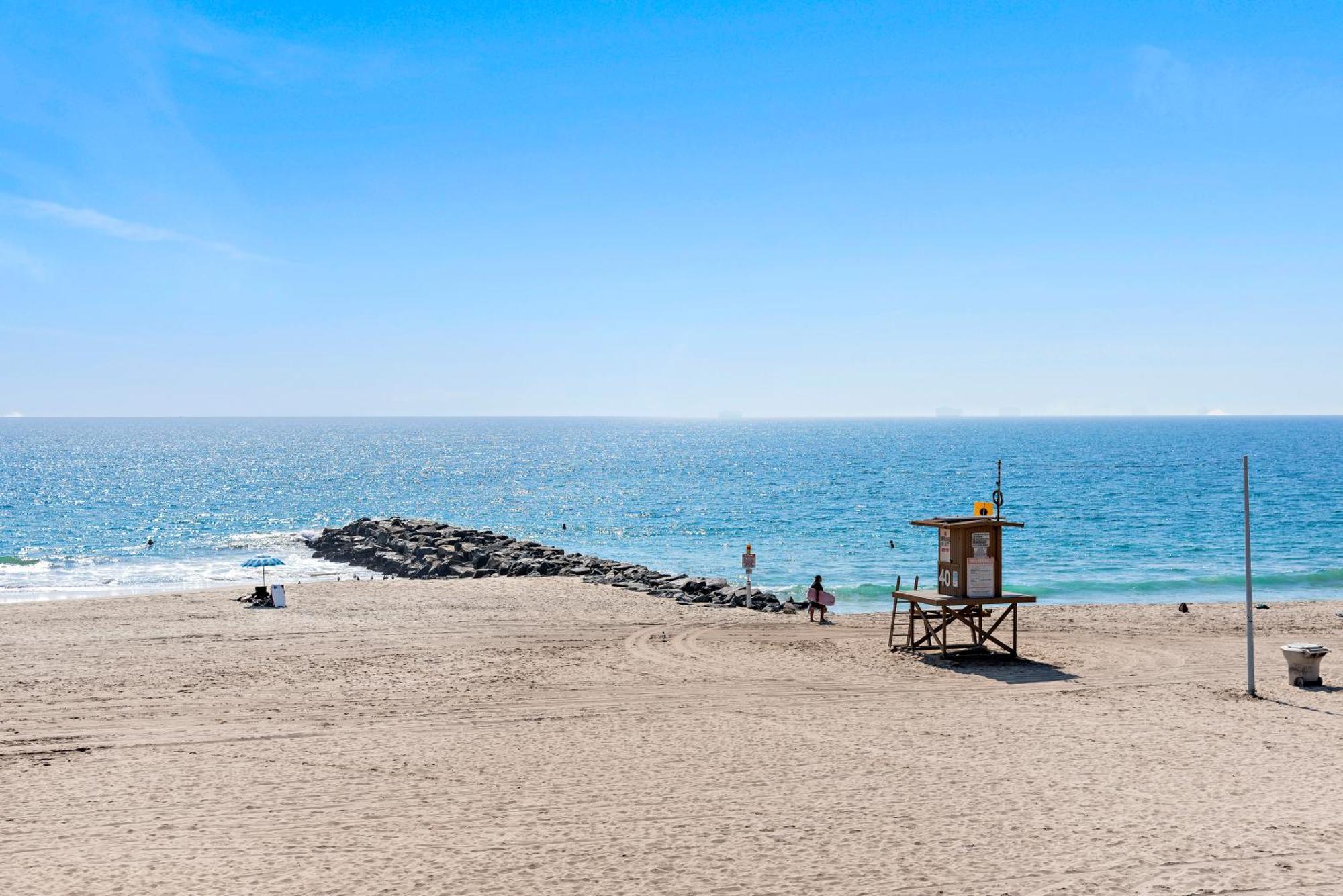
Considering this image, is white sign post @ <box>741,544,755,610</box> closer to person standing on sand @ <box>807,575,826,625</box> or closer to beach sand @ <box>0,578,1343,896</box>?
person standing on sand @ <box>807,575,826,625</box>

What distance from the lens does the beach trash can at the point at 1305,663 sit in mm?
16859

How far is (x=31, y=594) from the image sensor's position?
116ft

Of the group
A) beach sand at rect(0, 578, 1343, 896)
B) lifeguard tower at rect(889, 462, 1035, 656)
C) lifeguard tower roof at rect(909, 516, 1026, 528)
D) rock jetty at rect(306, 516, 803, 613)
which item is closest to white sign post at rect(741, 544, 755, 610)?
rock jetty at rect(306, 516, 803, 613)

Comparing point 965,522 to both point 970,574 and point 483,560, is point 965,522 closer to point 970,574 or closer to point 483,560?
point 970,574

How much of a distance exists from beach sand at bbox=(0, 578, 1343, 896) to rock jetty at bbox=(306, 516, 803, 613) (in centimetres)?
811

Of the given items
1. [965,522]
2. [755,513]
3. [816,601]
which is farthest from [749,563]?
[755,513]

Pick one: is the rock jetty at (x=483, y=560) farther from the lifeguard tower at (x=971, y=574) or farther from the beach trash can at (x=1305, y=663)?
the beach trash can at (x=1305, y=663)

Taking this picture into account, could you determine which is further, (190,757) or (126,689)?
(126,689)

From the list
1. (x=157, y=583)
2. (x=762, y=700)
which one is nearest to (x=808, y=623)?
(x=762, y=700)

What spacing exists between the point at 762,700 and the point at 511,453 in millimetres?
158531

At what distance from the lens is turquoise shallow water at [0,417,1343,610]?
41.5m

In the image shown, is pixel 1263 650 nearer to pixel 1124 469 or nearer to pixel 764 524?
pixel 764 524

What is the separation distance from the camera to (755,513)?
227ft

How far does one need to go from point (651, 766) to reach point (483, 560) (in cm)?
2908
